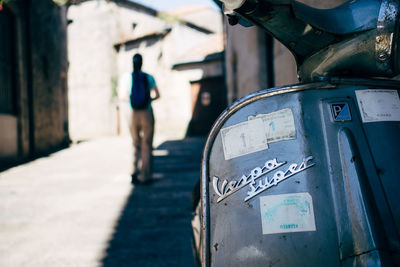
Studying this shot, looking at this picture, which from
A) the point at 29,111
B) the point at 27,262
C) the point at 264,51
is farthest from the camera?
the point at 29,111

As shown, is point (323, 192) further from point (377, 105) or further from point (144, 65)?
point (144, 65)

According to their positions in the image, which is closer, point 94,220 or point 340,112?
point 340,112

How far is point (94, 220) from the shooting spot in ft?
8.67

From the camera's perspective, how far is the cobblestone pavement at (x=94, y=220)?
1932 millimetres

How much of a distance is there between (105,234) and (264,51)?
3.41 meters

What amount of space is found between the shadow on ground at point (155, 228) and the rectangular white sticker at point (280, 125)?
3.69 ft

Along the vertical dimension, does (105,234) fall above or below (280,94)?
below

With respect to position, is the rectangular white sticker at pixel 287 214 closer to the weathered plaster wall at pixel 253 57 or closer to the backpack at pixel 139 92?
the backpack at pixel 139 92

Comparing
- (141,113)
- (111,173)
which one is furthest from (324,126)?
Answer: (111,173)

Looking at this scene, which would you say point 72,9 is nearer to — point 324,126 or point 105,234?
point 105,234

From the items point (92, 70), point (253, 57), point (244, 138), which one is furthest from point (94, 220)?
point (92, 70)

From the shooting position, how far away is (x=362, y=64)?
0.99m

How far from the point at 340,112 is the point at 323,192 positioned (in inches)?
9.1

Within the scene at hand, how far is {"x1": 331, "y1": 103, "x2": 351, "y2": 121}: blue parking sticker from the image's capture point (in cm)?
92
